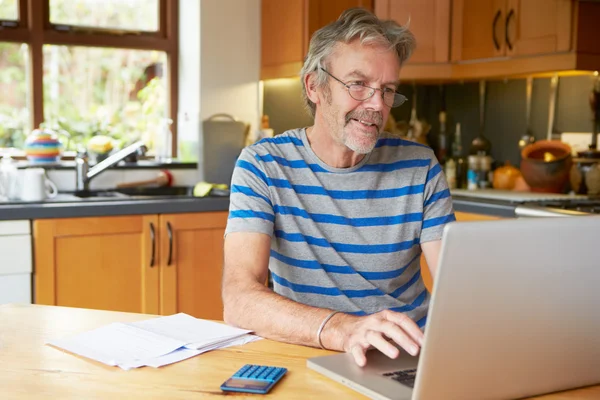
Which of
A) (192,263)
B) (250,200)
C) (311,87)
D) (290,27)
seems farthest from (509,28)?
(250,200)

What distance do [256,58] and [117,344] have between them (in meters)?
2.98

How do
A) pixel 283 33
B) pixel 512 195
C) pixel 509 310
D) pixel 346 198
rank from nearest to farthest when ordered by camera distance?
pixel 509 310
pixel 346 198
pixel 512 195
pixel 283 33

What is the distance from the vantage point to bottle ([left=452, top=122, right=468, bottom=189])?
4.16 meters

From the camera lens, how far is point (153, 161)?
13.3ft

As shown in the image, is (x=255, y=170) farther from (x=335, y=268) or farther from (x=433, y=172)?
(x=433, y=172)

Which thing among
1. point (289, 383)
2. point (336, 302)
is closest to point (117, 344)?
point (289, 383)

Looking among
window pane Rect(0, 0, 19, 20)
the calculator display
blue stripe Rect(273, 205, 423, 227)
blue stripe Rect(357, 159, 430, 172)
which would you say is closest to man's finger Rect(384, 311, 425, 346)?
the calculator display

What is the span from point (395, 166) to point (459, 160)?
2313 mm

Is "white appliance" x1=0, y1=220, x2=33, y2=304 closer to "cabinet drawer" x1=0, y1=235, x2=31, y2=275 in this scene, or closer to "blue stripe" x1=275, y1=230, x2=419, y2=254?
"cabinet drawer" x1=0, y1=235, x2=31, y2=275

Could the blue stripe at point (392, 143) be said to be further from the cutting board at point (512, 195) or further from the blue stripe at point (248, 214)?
the cutting board at point (512, 195)

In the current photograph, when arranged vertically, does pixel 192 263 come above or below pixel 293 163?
below

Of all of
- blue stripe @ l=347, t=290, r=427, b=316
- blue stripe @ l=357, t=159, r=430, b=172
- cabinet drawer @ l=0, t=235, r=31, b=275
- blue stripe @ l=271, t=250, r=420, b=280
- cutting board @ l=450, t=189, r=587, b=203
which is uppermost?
blue stripe @ l=357, t=159, r=430, b=172

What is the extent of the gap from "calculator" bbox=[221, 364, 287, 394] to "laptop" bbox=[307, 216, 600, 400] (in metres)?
0.16

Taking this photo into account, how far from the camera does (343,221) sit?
1854 millimetres
